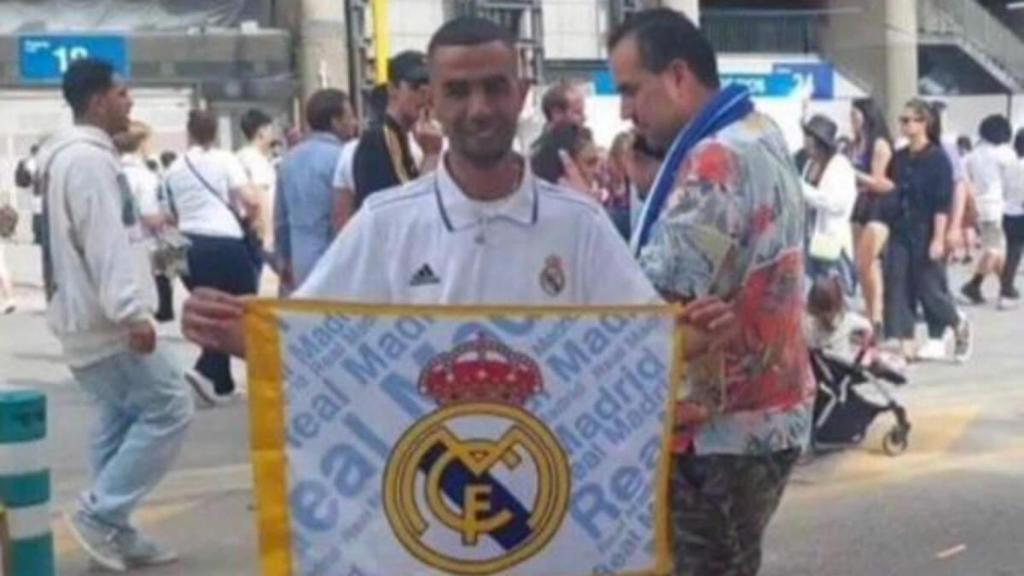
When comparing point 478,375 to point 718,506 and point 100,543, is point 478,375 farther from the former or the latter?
point 100,543

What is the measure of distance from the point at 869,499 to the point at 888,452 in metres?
1.07

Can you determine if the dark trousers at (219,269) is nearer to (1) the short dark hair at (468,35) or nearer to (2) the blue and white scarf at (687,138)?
(2) the blue and white scarf at (687,138)

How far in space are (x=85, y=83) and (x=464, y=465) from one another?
4.33 metres

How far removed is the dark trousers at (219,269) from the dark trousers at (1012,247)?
802 centimetres

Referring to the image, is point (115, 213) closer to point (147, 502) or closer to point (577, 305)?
point (147, 502)

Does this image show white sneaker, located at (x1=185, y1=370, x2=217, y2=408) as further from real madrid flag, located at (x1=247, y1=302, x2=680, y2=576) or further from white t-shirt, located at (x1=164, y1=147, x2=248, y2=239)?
real madrid flag, located at (x1=247, y1=302, x2=680, y2=576)

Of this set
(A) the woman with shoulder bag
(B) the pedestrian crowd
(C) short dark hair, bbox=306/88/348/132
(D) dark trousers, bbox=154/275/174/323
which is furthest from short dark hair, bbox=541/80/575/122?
(D) dark trousers, bbox=154/275/174/323

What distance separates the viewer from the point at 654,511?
12.6 feet

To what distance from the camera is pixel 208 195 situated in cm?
1230

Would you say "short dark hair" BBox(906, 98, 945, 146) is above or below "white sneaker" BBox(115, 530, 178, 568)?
above

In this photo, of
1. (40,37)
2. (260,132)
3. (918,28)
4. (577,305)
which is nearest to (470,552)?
(577,305)

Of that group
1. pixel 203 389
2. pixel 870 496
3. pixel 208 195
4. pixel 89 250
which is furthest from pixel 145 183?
pixel 89 250

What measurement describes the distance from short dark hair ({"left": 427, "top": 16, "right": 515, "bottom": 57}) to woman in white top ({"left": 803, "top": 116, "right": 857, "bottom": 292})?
8.67 m

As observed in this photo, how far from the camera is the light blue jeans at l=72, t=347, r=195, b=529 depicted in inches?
298
